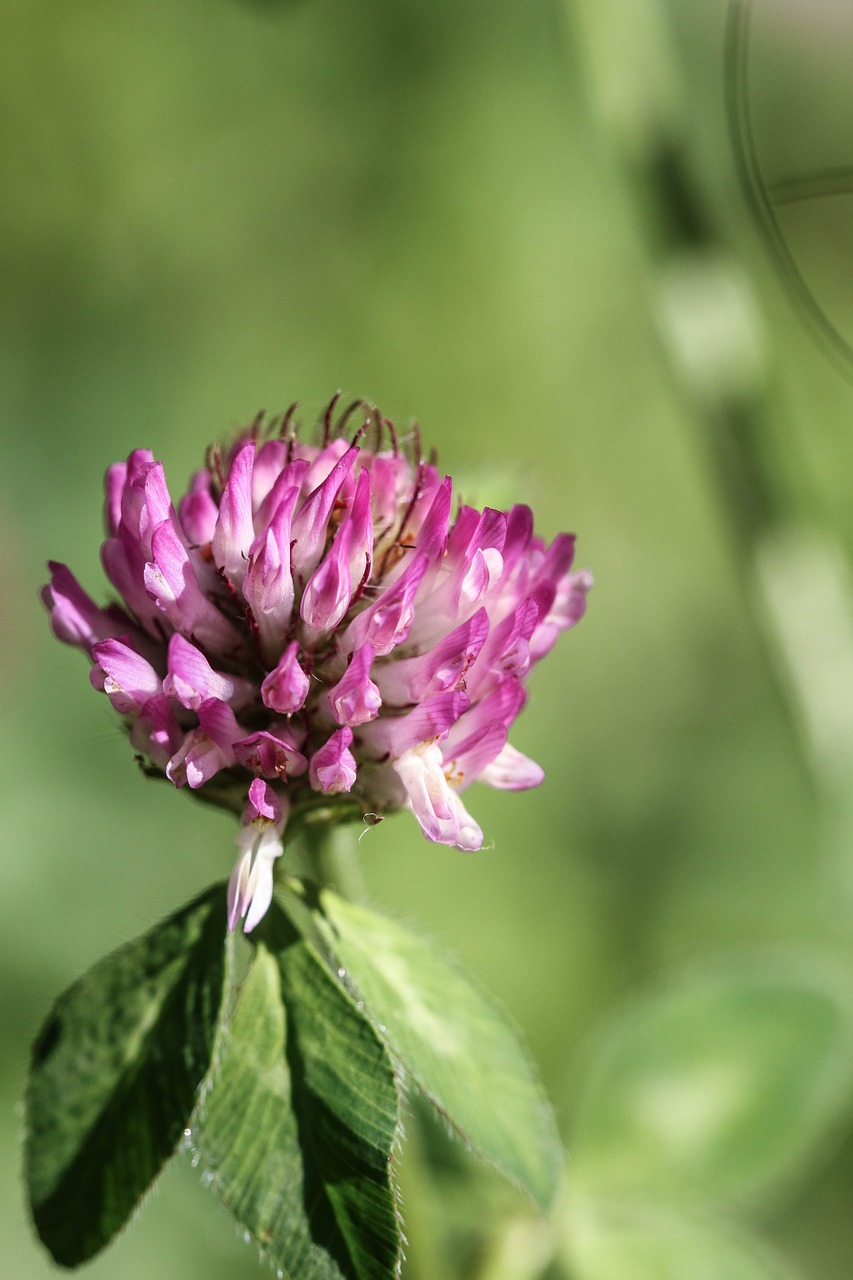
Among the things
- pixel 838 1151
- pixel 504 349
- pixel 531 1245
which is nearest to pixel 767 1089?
pixel 531 1245

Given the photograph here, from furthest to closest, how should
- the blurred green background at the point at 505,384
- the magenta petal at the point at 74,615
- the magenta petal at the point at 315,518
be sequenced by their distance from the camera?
the blurred green background at the point at 505,384, the magenta petal at the point at 74,615, the magenta petal at the point at 315,518

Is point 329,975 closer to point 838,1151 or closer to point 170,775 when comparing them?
point 170,775

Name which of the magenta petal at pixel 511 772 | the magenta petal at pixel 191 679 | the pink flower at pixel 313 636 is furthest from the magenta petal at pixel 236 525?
the magenta petal at pixel 511 772

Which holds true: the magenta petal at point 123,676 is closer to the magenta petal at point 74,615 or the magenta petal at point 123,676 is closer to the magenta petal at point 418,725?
the magenta petal at point 74,615

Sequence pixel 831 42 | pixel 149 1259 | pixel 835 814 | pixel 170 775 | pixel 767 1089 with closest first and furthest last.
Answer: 1. pixel 170 775
2. pixel 767 1089
3. pixel 835 814
4. pixel 149 1259
5. pixel 831 42

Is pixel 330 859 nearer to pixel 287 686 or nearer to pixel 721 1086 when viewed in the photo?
pixel 287 686

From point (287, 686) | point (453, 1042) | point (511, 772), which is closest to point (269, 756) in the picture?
point (287, 686)
